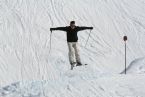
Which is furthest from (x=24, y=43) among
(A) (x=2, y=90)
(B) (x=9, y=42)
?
(A) (x=2, y=90)

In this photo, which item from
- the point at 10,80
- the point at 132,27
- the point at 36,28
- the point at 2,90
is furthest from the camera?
the point at 132,27

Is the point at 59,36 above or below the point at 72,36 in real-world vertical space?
below

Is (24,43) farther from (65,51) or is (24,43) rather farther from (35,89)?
(35,89)

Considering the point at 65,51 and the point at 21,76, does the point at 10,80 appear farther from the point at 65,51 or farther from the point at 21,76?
the point at 65,51

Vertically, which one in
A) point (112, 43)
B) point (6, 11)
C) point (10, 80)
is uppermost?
point (6, 11)

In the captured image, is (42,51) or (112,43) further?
(112,43)

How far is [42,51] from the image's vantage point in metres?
24.1

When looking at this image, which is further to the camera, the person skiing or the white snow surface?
A: the white snow surface

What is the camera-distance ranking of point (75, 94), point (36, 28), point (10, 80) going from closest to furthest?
point (75, 94) → point (10, 80) → point (36, 28)

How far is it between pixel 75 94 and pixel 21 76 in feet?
40.8

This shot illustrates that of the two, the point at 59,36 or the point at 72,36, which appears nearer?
the point at 72,36

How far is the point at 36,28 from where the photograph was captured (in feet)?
84.3

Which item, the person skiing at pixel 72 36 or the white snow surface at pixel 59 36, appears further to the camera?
the white snow surface at pixel 59 36

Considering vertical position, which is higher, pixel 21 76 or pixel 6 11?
pixel 6 11
